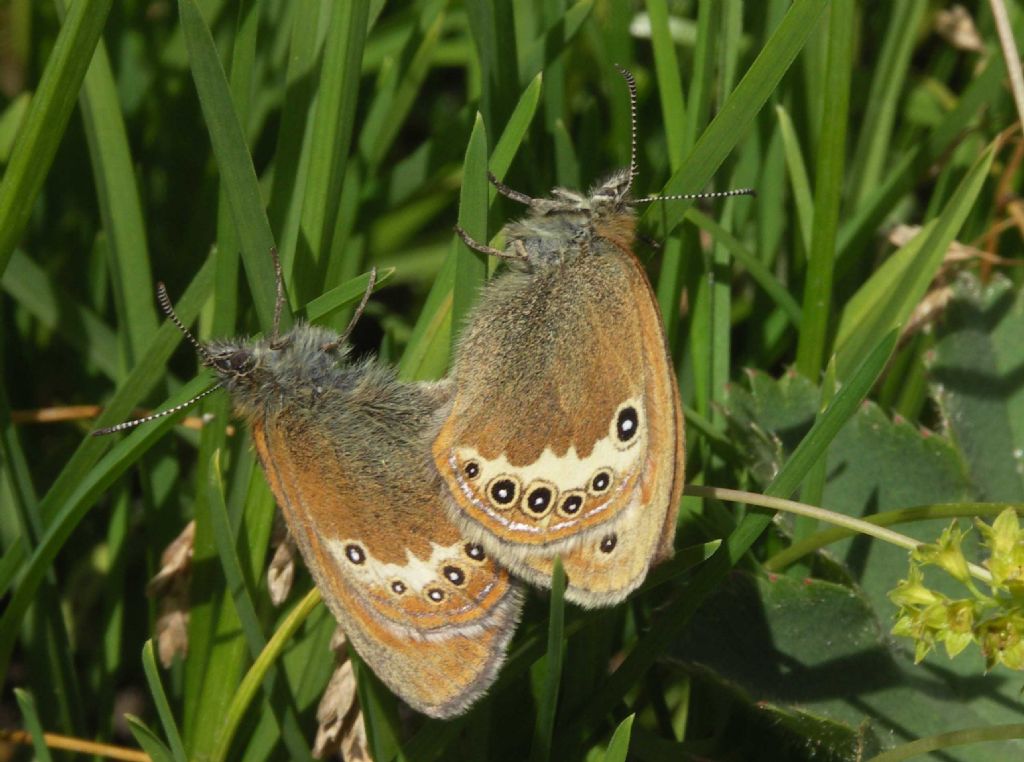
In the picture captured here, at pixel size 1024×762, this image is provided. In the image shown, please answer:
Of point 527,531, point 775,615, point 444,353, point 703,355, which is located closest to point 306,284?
point 444,353

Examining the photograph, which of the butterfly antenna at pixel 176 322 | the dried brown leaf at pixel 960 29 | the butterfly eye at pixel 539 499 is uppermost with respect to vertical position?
the dried brown leaf at pixel 960 29

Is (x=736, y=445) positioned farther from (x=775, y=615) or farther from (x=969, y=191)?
(x=969, y=191)

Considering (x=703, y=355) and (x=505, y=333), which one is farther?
(x=703, y=355)

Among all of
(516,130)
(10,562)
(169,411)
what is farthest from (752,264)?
(10,562)

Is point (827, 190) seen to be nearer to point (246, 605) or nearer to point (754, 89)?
point (754, 89)

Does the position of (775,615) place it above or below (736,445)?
below

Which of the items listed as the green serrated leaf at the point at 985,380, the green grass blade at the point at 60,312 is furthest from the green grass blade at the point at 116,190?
the green serrated leaf at the point at 985,380

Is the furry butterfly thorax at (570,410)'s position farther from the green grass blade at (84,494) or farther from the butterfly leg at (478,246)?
the green grass blade at (84,494)
